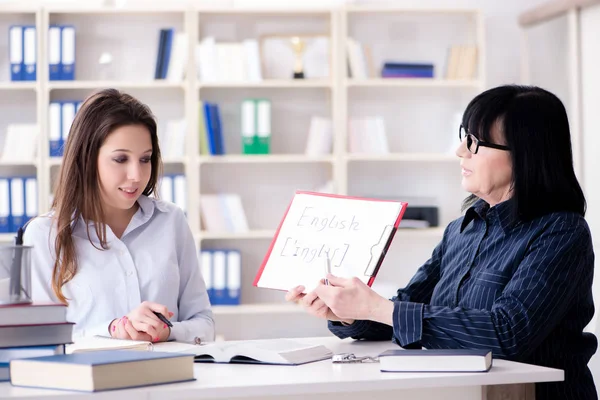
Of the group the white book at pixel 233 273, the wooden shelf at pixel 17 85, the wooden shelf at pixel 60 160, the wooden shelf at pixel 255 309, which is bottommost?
the wooden shelf at pixel 255 309

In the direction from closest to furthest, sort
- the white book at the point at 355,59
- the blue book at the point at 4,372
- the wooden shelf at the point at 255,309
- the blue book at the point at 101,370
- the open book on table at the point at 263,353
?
the blue book at the point at 101,370 → the blue book at the point at 4,372 → the open book on table at the point at 263,353 → the wooden shelf at the point at 255,309 → the white book at the point at 355,59

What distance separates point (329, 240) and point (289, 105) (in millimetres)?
3159

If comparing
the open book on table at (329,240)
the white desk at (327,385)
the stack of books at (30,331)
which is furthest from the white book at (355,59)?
the stack of books at (30,331)

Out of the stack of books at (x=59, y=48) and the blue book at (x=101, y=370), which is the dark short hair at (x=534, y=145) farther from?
the stack of books at (x=59, y=48)

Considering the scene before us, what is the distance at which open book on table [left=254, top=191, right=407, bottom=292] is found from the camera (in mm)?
1781

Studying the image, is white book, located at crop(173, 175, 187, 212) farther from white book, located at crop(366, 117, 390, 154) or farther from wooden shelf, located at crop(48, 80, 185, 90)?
white book, located at crop(366, 117, 390, 154)

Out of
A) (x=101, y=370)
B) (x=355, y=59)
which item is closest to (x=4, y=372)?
(x=101, y=370)

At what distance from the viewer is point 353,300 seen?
173 centimetres

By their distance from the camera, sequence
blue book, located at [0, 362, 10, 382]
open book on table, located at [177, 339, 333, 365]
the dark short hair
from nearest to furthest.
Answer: blue book, located at [0, 362, 10, 382] < open book on table, located at [177, 339, 333, 365] < the dark short hair

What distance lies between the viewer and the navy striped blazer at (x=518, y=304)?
5.57ft

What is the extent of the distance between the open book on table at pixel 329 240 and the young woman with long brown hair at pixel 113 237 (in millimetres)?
383

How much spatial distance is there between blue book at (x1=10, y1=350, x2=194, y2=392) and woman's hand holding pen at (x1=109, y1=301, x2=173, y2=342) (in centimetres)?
48

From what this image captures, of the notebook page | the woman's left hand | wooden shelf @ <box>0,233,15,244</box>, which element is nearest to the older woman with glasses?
the woman's left hand

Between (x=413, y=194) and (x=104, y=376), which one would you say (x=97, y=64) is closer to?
(x=413, y=194)
